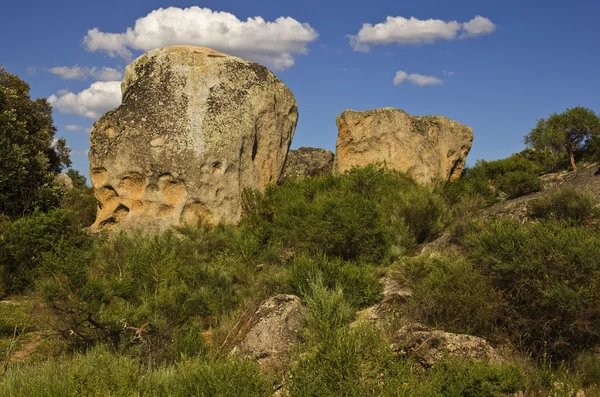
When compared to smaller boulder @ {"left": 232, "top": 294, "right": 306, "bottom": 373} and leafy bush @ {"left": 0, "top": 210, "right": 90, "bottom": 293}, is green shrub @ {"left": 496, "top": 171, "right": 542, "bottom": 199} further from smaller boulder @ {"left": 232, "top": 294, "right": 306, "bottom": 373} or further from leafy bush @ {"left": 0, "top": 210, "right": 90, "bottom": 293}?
leafy bush @ {"left": 0, "top": 210, "right": 90, "bottom": 293}

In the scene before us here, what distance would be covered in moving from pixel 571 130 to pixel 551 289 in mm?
19176

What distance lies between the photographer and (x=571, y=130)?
2308 cm

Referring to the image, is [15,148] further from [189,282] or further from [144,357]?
[144,357]

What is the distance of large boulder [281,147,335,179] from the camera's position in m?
21.7

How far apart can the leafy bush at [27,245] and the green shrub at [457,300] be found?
7348mm

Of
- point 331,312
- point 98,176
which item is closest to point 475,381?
point 331,312

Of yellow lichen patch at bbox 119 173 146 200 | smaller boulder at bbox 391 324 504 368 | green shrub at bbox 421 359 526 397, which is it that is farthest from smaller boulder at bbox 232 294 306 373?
yellow lichen patch at bbox 119 173 146 200

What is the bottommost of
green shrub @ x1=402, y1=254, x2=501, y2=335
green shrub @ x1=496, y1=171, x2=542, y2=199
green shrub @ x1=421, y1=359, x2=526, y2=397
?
green shrub @ x1=421, y1=359, x2=526, y2=397

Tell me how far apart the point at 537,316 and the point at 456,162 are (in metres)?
14.6

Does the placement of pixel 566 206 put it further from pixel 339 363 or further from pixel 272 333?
pixel 339 363

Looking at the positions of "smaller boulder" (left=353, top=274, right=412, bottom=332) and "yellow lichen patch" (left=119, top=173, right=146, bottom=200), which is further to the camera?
"yellow lichen patch" (left=119, top=173, right=146, bottom=200)

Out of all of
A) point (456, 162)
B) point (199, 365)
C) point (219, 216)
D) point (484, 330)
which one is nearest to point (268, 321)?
point (199, 365)

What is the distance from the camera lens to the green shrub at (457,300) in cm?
658

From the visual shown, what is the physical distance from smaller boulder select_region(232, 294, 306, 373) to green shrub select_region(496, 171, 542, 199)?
510 inches
